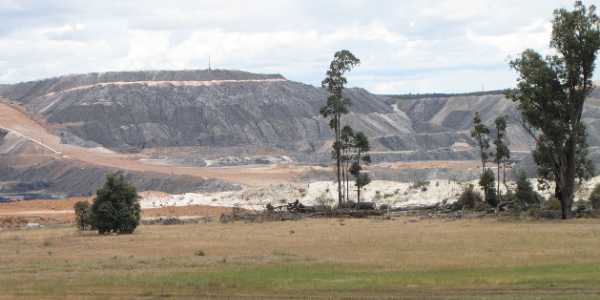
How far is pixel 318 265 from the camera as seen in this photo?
2014 centimetres

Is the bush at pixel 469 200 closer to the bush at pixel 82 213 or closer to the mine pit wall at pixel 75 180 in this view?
the bush at pixel 82 213

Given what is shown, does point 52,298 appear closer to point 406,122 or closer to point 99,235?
point 99,235

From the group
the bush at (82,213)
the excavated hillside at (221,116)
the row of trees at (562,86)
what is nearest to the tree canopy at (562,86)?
the row of trees at (562,86)

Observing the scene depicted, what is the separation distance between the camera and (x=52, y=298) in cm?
1579

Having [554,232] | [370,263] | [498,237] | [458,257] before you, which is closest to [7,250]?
[370,263]

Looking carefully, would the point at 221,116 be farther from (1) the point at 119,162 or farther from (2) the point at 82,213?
(2) the point at 82,213

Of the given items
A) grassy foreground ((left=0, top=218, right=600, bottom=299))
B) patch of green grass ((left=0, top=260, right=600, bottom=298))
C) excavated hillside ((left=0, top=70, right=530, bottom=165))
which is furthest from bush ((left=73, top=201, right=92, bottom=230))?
excavated hillside ((left=0, top=70, right=530, bottom=165))

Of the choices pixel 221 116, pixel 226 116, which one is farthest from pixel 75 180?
pixel 226 116

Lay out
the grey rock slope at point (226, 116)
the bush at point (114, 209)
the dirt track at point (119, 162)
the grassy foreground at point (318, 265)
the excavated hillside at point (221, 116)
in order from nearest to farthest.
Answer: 1. the grassy foreground at point (318, 265)
2. the bush at point (114, 209)
3. the dirt track at point (119, 162)
4. the grey rock slope at point (226, 116)
5. the excavated hillside at point (221, 116)

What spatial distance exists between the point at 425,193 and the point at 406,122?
11327cm

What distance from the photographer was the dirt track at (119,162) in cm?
8838

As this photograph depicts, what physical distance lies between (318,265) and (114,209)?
17.8m

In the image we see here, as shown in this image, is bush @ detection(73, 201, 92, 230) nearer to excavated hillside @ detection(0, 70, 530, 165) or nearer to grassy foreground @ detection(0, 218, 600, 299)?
grassy foreground @ detection(0, 218, 600, 299)

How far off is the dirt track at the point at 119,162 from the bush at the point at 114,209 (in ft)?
144
